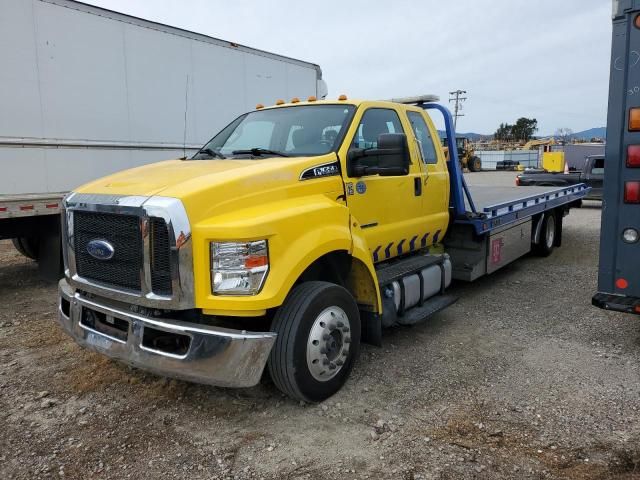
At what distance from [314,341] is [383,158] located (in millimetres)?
1549

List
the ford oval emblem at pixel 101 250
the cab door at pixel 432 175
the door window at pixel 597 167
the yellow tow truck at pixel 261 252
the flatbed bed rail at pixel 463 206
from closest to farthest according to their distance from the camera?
the yellow tow truck at pixel 261 252 < the ford oval emblem at pixel 101 250 < the cab door at pixel 432 175 < the flatbed bed rail at pixel 463 206 < the door window at pixel 597 167

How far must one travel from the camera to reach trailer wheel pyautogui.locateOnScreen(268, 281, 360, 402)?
3.38 metres

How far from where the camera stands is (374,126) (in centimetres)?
469

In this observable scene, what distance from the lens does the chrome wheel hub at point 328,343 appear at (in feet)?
11.6

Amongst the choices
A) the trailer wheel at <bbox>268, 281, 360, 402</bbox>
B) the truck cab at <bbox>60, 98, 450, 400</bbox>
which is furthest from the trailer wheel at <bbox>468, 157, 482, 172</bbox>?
the trailer wheel at <bbox>268, 281, 360, 402</bbox>

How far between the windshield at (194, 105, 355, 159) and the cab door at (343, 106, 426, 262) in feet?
0.64

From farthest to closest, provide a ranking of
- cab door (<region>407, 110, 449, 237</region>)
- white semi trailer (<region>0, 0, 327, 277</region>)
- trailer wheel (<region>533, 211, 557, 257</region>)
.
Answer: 1. trailer wheel (<region>533, 211, 557, 257</region>)
2. white semi trailer (<region>0, 0, 327, 277</region>)
3. cab door (<region>407, 110, 449, 237</region>)

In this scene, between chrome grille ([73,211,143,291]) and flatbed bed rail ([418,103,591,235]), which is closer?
chrome grille ([73,211,143,291])

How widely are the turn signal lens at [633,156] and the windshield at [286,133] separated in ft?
7.27

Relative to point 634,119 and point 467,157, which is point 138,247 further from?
point 467,157

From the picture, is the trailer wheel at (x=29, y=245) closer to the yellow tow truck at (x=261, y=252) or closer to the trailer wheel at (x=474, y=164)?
the yellow tow truck at (x=261, y=252)

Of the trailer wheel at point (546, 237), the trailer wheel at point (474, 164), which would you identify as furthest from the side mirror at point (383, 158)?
the trailer wheel at point (474, 164)

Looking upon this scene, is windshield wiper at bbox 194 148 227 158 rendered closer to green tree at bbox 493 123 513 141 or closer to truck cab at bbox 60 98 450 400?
truck cab at bbox 60 98 450 400

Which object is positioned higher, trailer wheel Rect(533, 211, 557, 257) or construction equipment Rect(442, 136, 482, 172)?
construction equipment Rect(442, 136, 482, 172)
